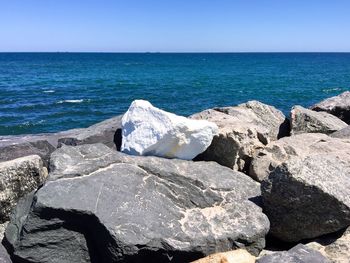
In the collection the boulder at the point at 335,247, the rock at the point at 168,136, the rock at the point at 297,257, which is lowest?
the boulder at the point at 335,247

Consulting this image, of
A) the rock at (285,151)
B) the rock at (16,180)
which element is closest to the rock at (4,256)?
the rock at (16,180)

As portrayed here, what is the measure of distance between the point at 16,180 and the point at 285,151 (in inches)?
172

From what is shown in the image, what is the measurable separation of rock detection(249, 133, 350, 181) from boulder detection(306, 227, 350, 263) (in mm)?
Answer: 1691

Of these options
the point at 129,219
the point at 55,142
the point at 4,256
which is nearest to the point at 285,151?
the point at 129,219

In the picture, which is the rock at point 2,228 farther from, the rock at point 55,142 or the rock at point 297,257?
the rock at point 297,257

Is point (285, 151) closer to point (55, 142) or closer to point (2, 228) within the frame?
point (55, 142)

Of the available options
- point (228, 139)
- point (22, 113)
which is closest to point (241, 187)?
point (228, 139)

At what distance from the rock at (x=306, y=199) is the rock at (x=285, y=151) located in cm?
131

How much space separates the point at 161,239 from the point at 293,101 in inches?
1171

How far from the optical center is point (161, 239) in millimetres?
5613

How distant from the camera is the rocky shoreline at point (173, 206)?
18.6 feet

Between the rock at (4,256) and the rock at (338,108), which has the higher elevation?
the rock at (338,108)

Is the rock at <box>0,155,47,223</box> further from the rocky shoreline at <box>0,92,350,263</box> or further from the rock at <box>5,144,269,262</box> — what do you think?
the rock at <box>5,144,269,262</box>

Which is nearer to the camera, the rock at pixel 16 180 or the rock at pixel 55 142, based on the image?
the rock at pixel 16 180
